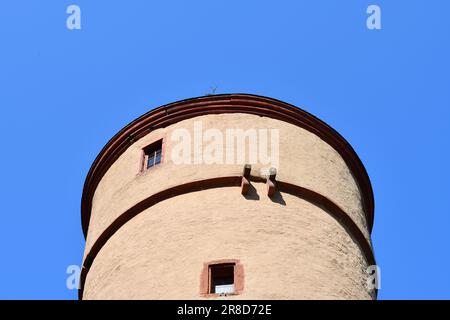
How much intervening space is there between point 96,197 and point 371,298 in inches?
226

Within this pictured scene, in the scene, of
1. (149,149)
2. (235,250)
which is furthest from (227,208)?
(149,149)

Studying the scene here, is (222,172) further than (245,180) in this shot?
Yes

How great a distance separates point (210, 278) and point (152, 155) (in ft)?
13.9

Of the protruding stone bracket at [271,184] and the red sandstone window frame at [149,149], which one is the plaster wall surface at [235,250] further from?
the red sandstone window frame at [149,149]

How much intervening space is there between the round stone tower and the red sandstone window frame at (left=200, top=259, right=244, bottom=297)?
0.02m

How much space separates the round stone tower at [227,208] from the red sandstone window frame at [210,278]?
0.02m

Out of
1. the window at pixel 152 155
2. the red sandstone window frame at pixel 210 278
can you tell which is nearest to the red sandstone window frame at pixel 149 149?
the window at pixel 152 155

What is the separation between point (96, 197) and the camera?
20531 mm

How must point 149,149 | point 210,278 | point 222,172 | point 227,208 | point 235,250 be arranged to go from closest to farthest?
point 210,278 < point 235,250 < point 227,208 < point 222,172 < point 149,149

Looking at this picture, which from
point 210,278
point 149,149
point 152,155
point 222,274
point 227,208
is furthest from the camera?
point 149,149

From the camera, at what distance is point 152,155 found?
20.1 meters

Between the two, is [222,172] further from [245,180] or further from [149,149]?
[149,149]

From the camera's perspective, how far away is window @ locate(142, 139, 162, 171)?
19.8 metres
